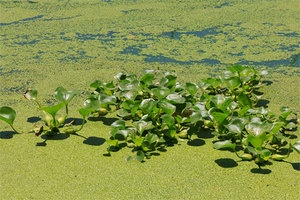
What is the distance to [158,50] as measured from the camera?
275 centimetres

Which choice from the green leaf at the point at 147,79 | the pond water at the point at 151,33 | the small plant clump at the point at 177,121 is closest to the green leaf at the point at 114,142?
the small plant clump at the point at 177,121

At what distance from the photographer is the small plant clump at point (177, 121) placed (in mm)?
1437

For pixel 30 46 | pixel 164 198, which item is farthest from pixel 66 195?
pixel 30 46

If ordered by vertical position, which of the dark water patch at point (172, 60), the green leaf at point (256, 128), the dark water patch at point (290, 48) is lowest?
the green leaf at point (256, 128)

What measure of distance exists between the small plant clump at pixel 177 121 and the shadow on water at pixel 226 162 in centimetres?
4

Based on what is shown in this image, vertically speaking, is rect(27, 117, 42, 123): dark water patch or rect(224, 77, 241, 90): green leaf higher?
rect(224, 77, 241, 90): green leaf

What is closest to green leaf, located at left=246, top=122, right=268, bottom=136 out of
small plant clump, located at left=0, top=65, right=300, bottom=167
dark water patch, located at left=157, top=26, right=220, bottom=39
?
small plant clump, located at left=0, top=65, right=300, bottom=167

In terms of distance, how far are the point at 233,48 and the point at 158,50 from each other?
0.64 meters

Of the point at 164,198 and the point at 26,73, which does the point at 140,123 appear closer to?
the point at 164,198

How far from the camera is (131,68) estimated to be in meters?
2.45

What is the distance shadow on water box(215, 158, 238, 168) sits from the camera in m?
1.36

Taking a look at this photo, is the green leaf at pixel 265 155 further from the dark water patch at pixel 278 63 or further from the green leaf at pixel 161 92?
the dark water patch at pixel 278 63

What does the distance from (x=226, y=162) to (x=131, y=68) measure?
1266 millimetres

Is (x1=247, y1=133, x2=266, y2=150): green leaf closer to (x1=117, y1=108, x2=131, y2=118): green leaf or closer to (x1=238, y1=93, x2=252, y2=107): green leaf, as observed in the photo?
(x1=238, y1=93, x2=252, y2=107): green leaf
